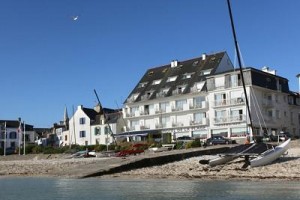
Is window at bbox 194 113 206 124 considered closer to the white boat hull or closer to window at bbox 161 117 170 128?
window at bbox 161 117 170 128

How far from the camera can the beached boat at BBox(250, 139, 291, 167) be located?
32.4m

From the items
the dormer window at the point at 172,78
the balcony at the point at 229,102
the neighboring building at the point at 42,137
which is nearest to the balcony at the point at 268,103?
the balcony at the point at 229,102

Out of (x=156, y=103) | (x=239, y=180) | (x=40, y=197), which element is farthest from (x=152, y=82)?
(x=40, y=197)

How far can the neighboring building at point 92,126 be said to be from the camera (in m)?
98.0

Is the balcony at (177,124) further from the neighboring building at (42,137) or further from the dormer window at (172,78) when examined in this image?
the neighboring building at (42,137)

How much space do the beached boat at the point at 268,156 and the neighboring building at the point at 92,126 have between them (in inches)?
2517

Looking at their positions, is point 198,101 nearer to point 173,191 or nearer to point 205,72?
point 205,72

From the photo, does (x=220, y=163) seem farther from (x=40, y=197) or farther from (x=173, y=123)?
(x=173, y=123)

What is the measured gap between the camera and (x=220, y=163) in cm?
3444

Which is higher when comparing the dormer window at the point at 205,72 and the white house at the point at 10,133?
the dormer window at the point at 205,72

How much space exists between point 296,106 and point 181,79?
2138cm

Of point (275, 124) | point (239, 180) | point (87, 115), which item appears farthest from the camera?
point (87, 115)

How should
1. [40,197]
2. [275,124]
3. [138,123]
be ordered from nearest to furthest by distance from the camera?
1. [40,197]
2. [275,124]
3. [138,123]

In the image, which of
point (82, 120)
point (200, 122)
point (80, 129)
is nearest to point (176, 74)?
point (200, 122)
